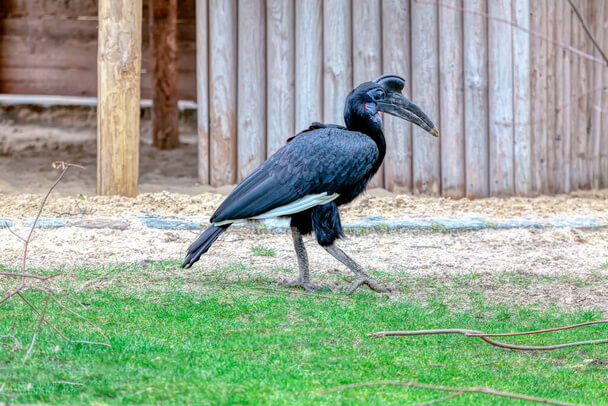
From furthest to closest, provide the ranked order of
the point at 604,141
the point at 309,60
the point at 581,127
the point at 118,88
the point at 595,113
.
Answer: the point at 604,141 < the point at 595,113 < the point at 581,127 < the point at 309,60 < the point at 118,88

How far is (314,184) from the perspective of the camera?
5.14 meters

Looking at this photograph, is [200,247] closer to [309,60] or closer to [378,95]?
[378,95]

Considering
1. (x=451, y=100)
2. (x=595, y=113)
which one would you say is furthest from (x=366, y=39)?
(x=595, y=113)

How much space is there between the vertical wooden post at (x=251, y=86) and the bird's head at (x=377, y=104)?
3.13 meters

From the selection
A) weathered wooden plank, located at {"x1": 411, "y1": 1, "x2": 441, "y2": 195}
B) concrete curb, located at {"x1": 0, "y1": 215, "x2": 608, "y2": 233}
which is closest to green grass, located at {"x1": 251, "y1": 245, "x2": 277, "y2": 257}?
concrete curb, located at {"x1": 0, "y1": 215, "x2": 608, "y2": 233}

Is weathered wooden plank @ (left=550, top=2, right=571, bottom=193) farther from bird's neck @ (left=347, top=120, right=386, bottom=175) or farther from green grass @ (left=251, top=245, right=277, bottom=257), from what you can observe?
bird's neck @ (left=347, top=120, right=386, bottom=175)

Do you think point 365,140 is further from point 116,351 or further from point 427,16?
point 427,16

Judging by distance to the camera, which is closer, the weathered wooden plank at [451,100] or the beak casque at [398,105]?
the beak casque at [398,105]

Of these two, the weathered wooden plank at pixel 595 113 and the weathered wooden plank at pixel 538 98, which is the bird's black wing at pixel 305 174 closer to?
the weathered wooden plank at pixel 538 98

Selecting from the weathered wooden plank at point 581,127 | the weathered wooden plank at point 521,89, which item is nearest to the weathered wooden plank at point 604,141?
the weathered wooden plank at point 581,127

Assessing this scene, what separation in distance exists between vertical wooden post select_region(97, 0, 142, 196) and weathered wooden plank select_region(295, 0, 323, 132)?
1.63 metres

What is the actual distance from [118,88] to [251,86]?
1443 millimetres

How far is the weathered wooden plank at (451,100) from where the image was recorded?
830 centimetres

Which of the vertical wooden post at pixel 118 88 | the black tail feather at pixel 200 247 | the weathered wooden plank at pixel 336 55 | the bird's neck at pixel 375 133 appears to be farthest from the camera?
the weathered wooden plank at pixel 336 55
